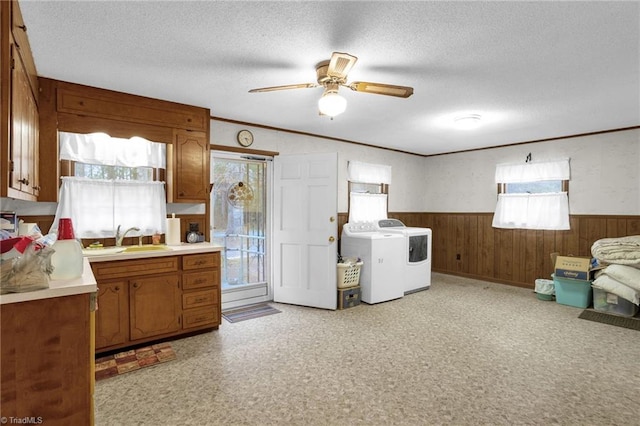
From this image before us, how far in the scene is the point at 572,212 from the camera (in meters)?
4.75

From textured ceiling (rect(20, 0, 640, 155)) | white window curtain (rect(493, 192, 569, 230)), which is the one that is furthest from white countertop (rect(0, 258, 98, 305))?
white window curtain (rect(493, 192, 569, 230))

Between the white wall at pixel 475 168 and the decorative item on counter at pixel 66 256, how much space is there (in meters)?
2.41

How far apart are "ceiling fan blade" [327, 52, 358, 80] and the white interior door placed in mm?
1619

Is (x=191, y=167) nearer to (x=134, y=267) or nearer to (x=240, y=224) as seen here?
(x=240, y=224)

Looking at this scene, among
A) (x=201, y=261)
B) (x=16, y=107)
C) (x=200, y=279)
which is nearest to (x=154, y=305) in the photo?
(x=200, y=279)

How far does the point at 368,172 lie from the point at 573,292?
10.7 ft

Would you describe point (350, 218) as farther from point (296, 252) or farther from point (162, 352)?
point (162, 352)

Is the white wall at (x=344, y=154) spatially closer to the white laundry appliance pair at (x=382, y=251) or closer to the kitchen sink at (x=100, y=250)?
the white laundry appliance pair at (x=382, y=251)

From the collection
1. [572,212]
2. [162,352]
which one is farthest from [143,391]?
[572,212]

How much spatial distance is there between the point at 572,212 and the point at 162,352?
18.1ft

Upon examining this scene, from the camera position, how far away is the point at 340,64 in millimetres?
2252

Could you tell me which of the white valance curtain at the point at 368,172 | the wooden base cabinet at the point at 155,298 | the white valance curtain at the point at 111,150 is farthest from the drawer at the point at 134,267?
the white valance curtain at the point at 368,172

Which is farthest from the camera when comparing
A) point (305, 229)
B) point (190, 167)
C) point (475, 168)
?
point (475, 168)

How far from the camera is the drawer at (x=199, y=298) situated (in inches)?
124
